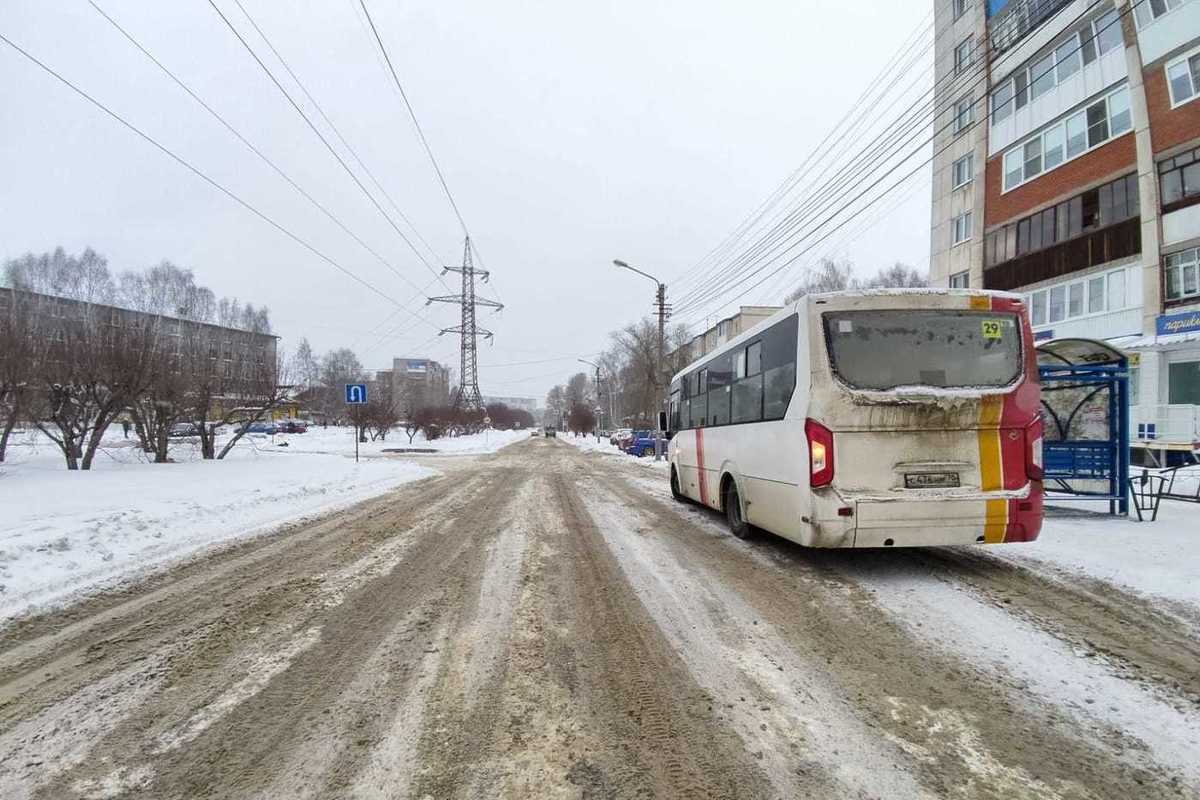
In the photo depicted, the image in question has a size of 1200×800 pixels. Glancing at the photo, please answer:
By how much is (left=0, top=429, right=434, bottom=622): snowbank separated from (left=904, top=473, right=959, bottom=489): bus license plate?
283 inches

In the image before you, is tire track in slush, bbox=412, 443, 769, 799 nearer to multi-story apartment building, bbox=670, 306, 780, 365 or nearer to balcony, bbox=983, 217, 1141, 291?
balcony, bbox=983, 217, 1141, 291

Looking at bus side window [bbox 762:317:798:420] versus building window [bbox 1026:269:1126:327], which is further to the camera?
building window [bbox 1026:269:1126:327]

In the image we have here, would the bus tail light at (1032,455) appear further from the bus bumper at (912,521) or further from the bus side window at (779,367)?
the bus side window at (779,367)

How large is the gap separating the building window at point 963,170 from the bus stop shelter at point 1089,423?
19.8m

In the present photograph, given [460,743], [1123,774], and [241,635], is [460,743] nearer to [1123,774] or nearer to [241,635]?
[241,635]

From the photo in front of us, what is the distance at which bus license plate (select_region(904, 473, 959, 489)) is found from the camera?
202 inches

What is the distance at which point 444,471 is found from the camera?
64.7ft

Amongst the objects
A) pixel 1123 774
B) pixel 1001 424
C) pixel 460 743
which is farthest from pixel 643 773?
pixel 1001 424

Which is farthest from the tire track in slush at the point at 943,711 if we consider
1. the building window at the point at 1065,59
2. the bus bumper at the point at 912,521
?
the building window at the point at 1065,59

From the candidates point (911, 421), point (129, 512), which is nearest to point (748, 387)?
point (911, 421)

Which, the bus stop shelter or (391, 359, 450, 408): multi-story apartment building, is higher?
(391, 359, 450, 408): multi-story apartment building

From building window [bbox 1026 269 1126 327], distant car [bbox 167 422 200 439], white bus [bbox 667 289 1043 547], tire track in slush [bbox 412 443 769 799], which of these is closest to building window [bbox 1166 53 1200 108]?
building window [bbox 1026 269 1126 327]

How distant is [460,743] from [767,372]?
194 inches

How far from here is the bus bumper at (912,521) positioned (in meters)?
5.04
